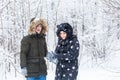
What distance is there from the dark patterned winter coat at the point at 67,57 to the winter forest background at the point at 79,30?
3770mm

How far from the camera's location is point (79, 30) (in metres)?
12.7

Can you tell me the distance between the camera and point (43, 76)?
20.1 ft

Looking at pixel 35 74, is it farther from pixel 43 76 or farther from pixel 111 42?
pixel 111 42

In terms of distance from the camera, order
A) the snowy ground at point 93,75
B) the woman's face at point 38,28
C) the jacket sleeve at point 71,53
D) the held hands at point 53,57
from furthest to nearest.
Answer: the snowy ground at point 93,75 → the woman's face at point 38,28 → the held hands at point 53,57 → the jacket sleeve at point 71,53

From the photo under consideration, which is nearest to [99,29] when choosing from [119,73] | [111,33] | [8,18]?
[111,33]

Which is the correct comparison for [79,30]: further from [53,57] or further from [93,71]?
[53,57]

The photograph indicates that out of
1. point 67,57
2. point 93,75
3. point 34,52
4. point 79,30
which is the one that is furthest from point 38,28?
point 79,30

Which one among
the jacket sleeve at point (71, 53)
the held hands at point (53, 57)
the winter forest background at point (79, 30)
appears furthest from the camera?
the winter forest background at point (79, 30)

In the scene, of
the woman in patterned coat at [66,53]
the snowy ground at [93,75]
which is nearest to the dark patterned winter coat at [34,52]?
the woman in patterned coat at [66,53]

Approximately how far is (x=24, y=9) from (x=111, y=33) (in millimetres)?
2497

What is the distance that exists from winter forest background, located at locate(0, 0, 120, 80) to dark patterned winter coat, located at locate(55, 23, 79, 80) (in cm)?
377

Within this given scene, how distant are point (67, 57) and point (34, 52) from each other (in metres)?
0.52

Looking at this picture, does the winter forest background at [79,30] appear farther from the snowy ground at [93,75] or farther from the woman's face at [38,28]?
the woman's face at [38,28]

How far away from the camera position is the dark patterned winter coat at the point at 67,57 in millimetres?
5816
